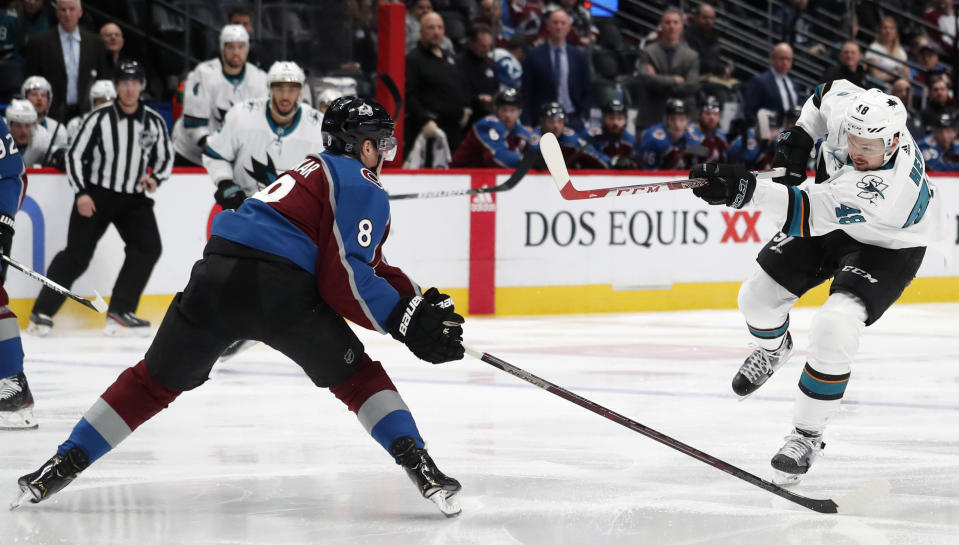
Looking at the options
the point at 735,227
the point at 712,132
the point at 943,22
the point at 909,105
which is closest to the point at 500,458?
the point at 735,227

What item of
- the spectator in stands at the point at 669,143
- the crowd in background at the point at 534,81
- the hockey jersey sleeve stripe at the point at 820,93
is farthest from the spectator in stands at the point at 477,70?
the hockey jersey sleeve stripe at the point at 820,93

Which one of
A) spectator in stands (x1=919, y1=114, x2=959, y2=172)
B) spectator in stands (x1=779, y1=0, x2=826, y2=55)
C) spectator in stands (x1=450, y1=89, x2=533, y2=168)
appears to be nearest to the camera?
spectator in stands (x1=450, y1=89, x2=533, y2=168)

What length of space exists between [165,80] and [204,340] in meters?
5.27

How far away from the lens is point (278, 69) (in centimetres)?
573

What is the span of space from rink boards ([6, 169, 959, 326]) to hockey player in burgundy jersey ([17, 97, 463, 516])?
3833mm

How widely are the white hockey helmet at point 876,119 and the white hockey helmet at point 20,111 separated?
14.7 feet

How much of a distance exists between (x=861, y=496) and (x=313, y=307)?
1413 millimetres

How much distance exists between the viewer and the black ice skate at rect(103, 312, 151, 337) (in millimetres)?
6562

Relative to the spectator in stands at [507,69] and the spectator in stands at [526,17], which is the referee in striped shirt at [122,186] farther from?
the spectator in stands at [526,17]

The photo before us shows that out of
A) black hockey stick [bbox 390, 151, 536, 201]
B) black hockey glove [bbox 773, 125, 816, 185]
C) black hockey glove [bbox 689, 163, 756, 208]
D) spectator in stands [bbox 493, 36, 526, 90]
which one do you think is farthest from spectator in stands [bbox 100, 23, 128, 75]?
→ black hockey glove [bbox 689, 163, 756, 208]

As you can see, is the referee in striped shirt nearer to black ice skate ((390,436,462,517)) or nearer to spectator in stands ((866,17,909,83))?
black ice skate ((390,436,462,517))

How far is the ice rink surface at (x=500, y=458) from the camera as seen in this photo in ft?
10.1

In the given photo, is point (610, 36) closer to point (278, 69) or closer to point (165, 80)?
point (165, 80)

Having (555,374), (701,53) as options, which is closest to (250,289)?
(555,374)
